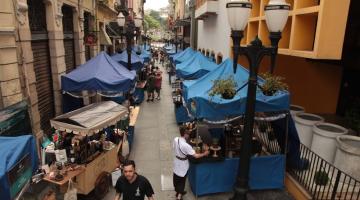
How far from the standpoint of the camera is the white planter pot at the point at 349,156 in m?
6.95

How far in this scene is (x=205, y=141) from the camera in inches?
326

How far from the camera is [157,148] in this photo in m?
10.9

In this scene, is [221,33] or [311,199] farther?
[221,33]

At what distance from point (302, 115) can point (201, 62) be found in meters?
6.57

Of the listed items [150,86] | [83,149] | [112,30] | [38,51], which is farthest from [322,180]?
[112,30]

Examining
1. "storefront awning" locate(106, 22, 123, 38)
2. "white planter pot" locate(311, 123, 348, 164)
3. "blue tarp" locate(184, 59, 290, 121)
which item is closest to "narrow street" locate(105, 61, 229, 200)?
"blue tarp" locate(184, 59, 290, 121)

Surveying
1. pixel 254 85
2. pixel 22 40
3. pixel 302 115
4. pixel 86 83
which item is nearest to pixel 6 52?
pixel 22 40

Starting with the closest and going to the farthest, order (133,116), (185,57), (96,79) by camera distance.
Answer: (96,79), (133,116), (185,57)

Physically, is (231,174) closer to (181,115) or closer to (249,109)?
(249,109)

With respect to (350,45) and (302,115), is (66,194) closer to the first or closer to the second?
(302,115)

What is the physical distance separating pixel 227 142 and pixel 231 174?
1.16m

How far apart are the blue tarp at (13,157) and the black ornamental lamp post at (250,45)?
161 inches

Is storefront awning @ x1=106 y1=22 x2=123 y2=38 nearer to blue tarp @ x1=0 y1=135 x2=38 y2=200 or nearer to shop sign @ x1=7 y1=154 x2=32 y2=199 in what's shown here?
blue tarp @ x1=0 y1=135 x2=38 y2=200

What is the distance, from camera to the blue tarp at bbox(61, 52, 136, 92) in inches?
380
